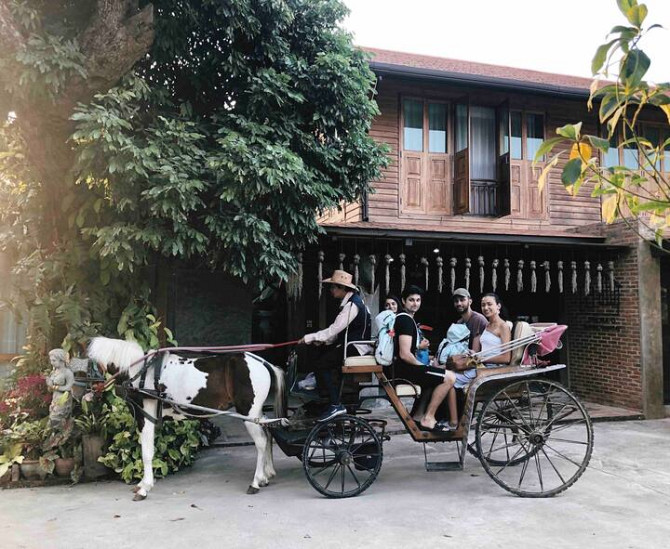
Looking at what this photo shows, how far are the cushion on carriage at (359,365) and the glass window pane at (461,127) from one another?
732 centimetres

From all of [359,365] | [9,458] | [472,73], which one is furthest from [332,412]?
[472,73]

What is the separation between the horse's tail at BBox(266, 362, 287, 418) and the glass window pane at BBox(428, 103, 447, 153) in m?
7.20

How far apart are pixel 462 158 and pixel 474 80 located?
→ 1.59m

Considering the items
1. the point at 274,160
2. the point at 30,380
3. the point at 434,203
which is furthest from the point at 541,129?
the point at 30,380

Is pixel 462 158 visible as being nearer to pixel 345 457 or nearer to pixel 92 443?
pixel 345 457

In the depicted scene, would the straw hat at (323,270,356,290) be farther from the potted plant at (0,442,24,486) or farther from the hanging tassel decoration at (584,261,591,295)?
the hanging tassel decoration at (584,261,591,295)

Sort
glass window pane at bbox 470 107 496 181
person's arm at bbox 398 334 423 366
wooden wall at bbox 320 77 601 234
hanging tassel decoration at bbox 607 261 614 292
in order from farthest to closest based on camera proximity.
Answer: glass window pane at bbox 470 107 496 181 → wooden wall at bbox 320 77 601 234 → hanging tassel decoration at bbox 607 261 614 292 → person's arm at bbox 398 334 423 366

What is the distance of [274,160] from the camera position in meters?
6.21

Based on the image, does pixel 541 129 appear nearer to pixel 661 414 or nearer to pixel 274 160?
pixel 661 414

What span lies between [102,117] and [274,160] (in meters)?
1.90

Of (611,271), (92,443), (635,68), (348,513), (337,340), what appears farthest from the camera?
(611,271)

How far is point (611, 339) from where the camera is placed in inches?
404

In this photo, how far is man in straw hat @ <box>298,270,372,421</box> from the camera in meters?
5.43

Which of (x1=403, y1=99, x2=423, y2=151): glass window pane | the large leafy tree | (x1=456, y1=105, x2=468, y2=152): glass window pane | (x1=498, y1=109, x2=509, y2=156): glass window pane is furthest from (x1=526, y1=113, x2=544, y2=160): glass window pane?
the large leafy tree
